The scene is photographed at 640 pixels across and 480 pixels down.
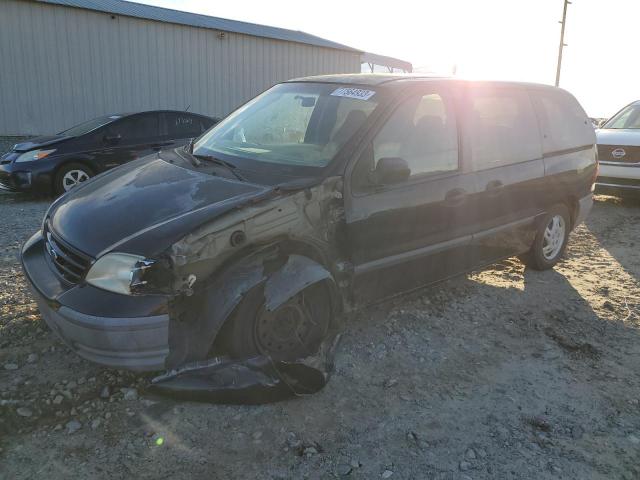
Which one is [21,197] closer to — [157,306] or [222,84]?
[157,306]

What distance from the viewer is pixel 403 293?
3.72 metres

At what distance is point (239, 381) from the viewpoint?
110 inches

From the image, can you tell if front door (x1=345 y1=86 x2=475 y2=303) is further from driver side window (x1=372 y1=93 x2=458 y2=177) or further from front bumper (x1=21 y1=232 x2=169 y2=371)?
front bumper (x1=21 y1=232 x2=169 y2=371)

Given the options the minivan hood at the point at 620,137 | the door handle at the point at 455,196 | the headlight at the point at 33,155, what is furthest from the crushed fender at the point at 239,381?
the minivan hood at the point at 620,137

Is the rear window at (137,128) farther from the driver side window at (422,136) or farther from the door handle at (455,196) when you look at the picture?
the door handle at (455,196)

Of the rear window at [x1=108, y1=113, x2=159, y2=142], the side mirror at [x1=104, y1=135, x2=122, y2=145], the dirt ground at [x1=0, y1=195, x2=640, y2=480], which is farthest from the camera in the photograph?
the rear window at [x1=108, y1=113, x2=159, y2=142]

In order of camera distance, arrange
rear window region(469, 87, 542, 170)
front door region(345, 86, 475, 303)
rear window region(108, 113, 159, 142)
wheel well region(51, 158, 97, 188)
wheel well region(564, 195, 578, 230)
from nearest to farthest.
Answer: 1. front door region(345, 86, 475, 303)
2. rear window region(469, 87, 542, 170)
3. wheel well region(564, 195, 578, 230)
4. wheel well region(51, 158, 97, 188)
5. rear window region(108, 113, 159, 142)

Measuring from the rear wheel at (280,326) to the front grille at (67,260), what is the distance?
0.79 meters

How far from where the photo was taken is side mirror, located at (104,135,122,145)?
324 inches

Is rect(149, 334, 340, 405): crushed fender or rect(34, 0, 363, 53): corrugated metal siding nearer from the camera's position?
rect(149, 334, 340, 405): crushed fender

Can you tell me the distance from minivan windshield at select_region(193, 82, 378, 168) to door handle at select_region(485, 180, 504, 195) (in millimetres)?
1185

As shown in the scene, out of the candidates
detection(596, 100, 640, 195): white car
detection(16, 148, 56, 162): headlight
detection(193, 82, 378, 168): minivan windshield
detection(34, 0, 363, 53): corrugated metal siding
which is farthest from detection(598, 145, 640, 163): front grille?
detection(34, 0, 363, 53): corrugated metal siding

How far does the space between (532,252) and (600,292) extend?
68 cm

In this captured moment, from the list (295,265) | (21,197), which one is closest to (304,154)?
(295,265)
